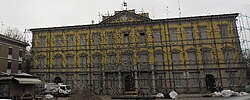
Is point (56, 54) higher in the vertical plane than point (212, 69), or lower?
higher

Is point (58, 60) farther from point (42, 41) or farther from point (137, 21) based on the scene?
point (137, 21)

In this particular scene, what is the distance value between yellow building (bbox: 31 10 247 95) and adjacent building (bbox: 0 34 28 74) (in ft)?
10.4

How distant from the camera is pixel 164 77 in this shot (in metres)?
32.0

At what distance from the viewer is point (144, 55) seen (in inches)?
1315

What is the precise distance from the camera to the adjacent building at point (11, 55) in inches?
1158

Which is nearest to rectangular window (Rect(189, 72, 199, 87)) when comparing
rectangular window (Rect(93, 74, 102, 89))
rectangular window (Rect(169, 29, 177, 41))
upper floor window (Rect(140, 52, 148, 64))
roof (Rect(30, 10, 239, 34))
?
rectangular window (Rect(169, 29, 177, 41))

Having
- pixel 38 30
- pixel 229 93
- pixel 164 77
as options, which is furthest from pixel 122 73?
pixel 38 30

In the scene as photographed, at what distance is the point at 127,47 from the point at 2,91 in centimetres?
1819

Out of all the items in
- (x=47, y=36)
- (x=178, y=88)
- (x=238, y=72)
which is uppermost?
(x=47, y=36)

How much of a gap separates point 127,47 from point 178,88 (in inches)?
395

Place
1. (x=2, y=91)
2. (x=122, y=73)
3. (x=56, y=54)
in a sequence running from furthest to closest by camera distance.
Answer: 1. (x=56, y=54)
2. (x=122, y=73)
3. (x=2, y=91)

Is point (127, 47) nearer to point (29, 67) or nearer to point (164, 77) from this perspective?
point (164, 77)

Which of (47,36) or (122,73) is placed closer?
(122,73)

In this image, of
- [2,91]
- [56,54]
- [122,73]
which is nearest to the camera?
[2,91]
